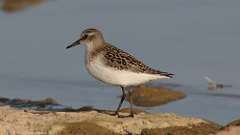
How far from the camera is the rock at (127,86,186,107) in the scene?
1419cm

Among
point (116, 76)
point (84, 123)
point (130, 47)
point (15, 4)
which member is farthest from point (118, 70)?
point (15, 4)

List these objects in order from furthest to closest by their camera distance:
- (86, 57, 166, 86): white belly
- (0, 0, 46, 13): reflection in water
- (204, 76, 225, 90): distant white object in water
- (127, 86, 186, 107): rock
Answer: (0, 0, 46, 13): reflection in water < (204, 76, 225, 90): distant white object in water < (127, 86, 186, 107): rock < (86, 57, 166, 86): white belly

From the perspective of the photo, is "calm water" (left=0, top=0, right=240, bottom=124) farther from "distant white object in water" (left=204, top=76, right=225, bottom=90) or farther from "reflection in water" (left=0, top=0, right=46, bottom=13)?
"reflection in water" (left=0, top=0, right=46, bottom=13)

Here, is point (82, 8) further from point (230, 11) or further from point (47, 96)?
point (47, 96)

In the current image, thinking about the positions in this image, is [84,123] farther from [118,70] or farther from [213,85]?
[213,85]

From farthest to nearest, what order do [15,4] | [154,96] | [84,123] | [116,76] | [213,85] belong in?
[15,4], [213,85], [154,96], [116,76], [84,123]

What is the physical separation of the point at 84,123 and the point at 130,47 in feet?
20.6

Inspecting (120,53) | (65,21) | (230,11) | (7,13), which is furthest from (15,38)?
(120,53)

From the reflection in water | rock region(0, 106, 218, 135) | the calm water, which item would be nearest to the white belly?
rock region(0, 106, 218, 135)

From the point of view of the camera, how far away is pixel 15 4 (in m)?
20.5

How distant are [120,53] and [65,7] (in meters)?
8.22

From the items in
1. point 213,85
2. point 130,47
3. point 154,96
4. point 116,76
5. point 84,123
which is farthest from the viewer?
point 130,47

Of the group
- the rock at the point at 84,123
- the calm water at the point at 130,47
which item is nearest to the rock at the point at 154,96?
the calm water at the point at 130,47

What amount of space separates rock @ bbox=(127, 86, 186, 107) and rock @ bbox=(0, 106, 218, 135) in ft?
11.7
